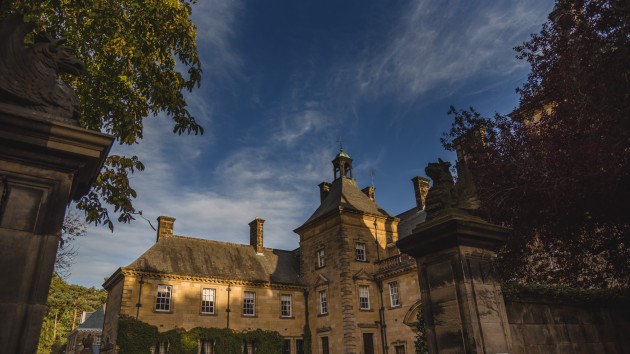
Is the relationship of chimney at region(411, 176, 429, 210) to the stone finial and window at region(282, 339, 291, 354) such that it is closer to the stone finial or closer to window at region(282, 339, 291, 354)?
the stone finial

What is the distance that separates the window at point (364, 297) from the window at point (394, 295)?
1670 mm

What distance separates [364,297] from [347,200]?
Answer: 755cm

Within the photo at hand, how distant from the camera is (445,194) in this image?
5.83m

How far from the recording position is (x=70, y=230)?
1346cm

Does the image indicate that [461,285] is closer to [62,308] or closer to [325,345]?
[325,345]

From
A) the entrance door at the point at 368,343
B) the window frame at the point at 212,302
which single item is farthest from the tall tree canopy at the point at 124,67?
the entrance door at the point at 368,343

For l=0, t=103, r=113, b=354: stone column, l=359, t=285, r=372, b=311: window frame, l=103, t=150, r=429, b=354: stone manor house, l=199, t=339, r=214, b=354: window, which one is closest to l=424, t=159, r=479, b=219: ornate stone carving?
l=0, t=103, r=113, b=354: stone column

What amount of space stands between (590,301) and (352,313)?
2174 centimetres

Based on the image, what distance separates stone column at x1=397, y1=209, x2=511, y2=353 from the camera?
505 cm

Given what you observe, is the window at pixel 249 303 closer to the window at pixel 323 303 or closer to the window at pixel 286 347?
the window at pixel 286 347

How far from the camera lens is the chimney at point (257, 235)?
113ft

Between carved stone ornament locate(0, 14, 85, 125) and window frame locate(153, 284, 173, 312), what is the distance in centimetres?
2542

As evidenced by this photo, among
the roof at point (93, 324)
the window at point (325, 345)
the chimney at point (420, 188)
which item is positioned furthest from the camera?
the roof at point (93, 324)

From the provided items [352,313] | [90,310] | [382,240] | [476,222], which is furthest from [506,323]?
[90,310]
